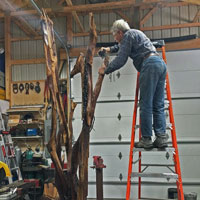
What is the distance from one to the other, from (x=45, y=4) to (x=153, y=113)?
709cm

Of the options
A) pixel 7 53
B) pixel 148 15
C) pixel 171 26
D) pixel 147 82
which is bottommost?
pixel 147 82

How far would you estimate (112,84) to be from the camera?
661 cm

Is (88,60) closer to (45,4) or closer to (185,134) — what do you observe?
(185,134)

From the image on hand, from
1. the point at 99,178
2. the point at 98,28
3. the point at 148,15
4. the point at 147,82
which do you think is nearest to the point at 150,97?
the point at 147,82

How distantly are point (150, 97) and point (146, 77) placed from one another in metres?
0.24

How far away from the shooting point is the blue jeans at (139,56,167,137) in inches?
125

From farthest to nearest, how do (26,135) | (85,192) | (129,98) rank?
1. (26,135)
2. (129,98)
3. (85,192)

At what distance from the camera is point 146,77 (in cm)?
320

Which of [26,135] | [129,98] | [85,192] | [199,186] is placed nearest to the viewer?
[85,192]

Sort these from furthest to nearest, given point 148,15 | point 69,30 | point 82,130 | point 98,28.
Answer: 1. point 98,28
2. point 69,30
3. point 148,15
4. point 82,130

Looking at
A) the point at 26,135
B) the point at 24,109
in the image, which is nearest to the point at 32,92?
the point at 24,109

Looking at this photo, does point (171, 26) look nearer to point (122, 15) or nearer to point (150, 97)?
point (122, 15)

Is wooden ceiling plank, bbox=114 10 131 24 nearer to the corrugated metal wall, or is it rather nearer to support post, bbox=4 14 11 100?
the corrugated metal wall

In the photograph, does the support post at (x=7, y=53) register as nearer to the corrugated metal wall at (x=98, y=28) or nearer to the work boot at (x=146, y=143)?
the corrugated metal wall at (x=98, y=28)
